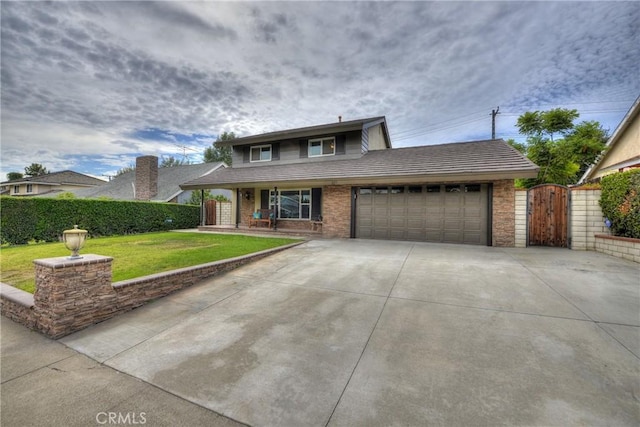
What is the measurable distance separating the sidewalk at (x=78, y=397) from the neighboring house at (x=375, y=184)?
9.15m

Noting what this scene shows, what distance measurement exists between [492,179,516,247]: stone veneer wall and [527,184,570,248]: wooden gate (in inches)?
22.0

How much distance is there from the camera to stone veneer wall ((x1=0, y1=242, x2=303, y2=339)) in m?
3.46

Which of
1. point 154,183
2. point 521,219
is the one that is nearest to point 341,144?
point 521,219

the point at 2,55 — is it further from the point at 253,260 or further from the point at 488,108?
the point at 488,108

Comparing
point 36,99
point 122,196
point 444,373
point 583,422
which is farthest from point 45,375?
point 122,196

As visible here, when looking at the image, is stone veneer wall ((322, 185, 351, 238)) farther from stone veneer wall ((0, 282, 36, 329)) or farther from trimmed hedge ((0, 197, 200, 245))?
trimmed hedge ((0, 197, 200, 245))

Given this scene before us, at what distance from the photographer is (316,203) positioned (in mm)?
13250

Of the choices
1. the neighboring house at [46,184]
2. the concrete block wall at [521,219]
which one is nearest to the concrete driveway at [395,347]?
the concrete block wall at [521,219]

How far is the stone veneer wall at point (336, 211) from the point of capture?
1155 centimetres

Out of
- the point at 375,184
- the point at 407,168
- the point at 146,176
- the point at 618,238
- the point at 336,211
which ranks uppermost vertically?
the point at 146,176

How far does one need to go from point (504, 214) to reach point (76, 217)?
17.2 m

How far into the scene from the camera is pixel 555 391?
7.01 ft

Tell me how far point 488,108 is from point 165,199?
91.1 feet

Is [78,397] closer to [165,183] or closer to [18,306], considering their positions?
[18,306]
